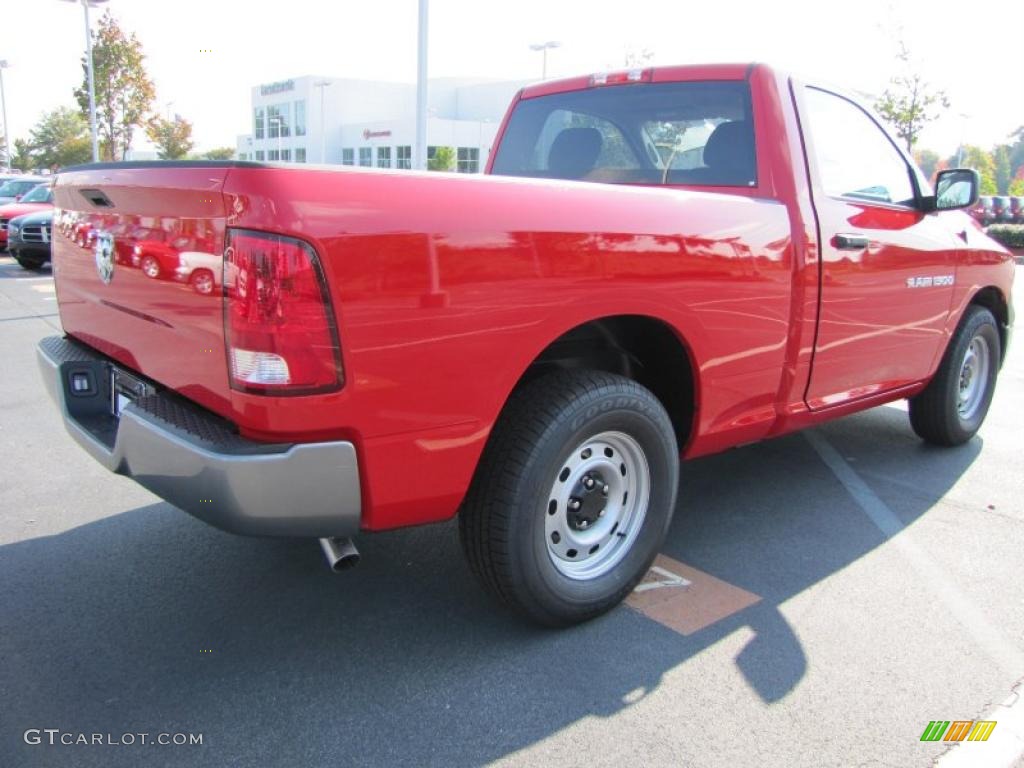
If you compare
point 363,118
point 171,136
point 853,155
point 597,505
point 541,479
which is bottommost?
→ point 597,505

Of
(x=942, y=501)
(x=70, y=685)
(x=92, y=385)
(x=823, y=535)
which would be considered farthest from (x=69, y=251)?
(x=942, y=501)

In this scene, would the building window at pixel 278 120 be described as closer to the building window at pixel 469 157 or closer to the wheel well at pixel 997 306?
the building window at pixel 469 157

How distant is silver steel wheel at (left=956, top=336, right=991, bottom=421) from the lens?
511 centimetres

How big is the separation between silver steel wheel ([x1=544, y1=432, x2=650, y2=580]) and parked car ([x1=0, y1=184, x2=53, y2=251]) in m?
16.3

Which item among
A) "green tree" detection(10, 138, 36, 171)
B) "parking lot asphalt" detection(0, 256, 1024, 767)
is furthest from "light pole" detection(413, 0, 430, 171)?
"green tree" detection(10, 138, 36, 171)

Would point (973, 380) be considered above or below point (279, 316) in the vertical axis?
below

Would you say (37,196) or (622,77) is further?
(37,196)

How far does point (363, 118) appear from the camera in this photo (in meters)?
70.4

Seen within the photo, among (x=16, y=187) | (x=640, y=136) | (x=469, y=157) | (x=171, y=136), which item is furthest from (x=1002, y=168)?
(x=640, y=136)

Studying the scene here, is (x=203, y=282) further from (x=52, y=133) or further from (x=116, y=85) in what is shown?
(x=52, y=133)

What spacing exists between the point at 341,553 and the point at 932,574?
2.47 metres

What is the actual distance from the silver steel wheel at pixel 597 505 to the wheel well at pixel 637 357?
1.09 feet

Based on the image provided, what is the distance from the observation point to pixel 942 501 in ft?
14.1

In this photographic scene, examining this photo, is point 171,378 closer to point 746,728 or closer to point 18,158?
point 746,728
